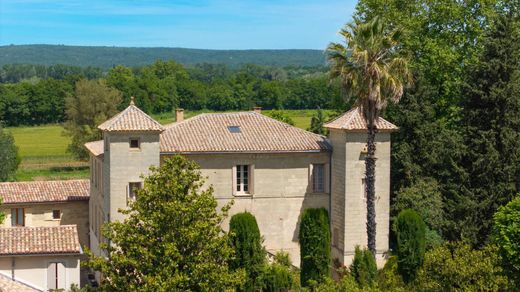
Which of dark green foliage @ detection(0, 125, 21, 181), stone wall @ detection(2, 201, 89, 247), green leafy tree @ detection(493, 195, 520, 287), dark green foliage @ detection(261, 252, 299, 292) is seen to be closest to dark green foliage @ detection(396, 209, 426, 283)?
green leafy tree @ detection(493, 195, 520, 287)

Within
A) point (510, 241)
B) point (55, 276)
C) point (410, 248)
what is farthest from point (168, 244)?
point (410, 248)

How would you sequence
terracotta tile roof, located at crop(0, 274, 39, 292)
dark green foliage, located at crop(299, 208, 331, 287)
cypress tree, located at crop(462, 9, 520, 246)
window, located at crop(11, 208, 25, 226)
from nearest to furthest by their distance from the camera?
terracotta tile roof, located at crop(0, 274, 39, 292) < dark green foliage, located at crop(299, 208, 331, 287) < cypress tree, located at crop(462, 9, 520, 246) < window, located at crop(11, 208, 25, 226)

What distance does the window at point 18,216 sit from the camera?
1833 inches

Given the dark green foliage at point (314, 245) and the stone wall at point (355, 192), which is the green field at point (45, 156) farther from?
the dark green foliage at point (314, 245)

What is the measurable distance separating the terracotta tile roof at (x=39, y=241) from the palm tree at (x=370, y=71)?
12582 millimetres

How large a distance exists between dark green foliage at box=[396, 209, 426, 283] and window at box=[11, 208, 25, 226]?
21.8 m

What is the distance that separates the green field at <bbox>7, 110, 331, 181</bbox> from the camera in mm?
82963

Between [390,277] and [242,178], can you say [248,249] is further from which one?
[390,277]

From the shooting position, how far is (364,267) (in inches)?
1357

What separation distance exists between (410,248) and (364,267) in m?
4.34

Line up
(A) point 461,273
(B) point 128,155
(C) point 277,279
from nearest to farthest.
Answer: (A) point 461,273, (C) point 277,279, (B) point 128,155

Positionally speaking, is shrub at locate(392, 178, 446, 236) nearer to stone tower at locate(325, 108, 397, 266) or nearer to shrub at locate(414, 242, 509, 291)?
stone tower at locate(325, 108, 397, 266)

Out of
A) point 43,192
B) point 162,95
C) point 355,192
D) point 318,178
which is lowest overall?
point 43,192

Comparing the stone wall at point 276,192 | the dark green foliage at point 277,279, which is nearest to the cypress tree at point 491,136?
the stone wall at point 276,192
